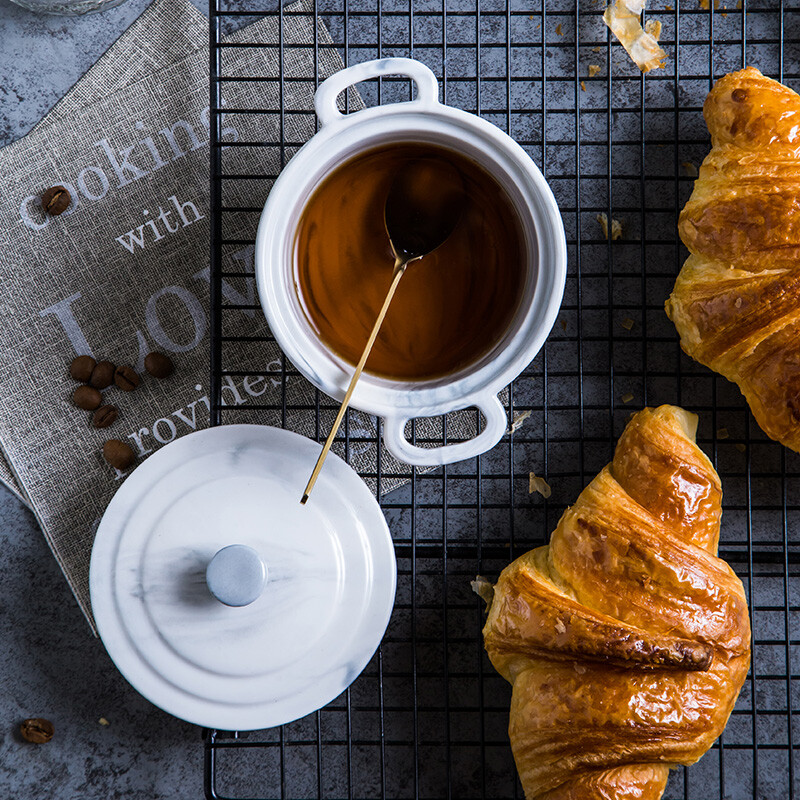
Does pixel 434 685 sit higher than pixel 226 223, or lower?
lower

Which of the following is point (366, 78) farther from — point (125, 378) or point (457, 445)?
point (125, 378)

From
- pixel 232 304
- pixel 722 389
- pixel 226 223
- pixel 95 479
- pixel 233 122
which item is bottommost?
pixel 95 479

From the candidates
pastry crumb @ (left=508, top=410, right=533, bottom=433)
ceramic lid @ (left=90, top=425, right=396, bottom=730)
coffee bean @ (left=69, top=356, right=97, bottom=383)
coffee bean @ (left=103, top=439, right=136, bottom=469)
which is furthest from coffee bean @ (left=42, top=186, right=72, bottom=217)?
pastry crumb @ (left=508, top=410, right=533, bottom=433)

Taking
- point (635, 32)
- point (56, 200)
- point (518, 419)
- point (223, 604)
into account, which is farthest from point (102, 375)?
point (635, 32)

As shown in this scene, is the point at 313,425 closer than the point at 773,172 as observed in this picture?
No

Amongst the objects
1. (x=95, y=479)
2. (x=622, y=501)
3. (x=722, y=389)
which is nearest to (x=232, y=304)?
(x=95, y=479)

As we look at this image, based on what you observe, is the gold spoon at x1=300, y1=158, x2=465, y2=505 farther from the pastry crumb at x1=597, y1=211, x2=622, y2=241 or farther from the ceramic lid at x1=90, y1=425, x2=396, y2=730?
the pastry crumb at x1=597, y1=211, x2=622, y2=241

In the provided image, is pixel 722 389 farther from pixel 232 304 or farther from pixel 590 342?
pixel 232 304
